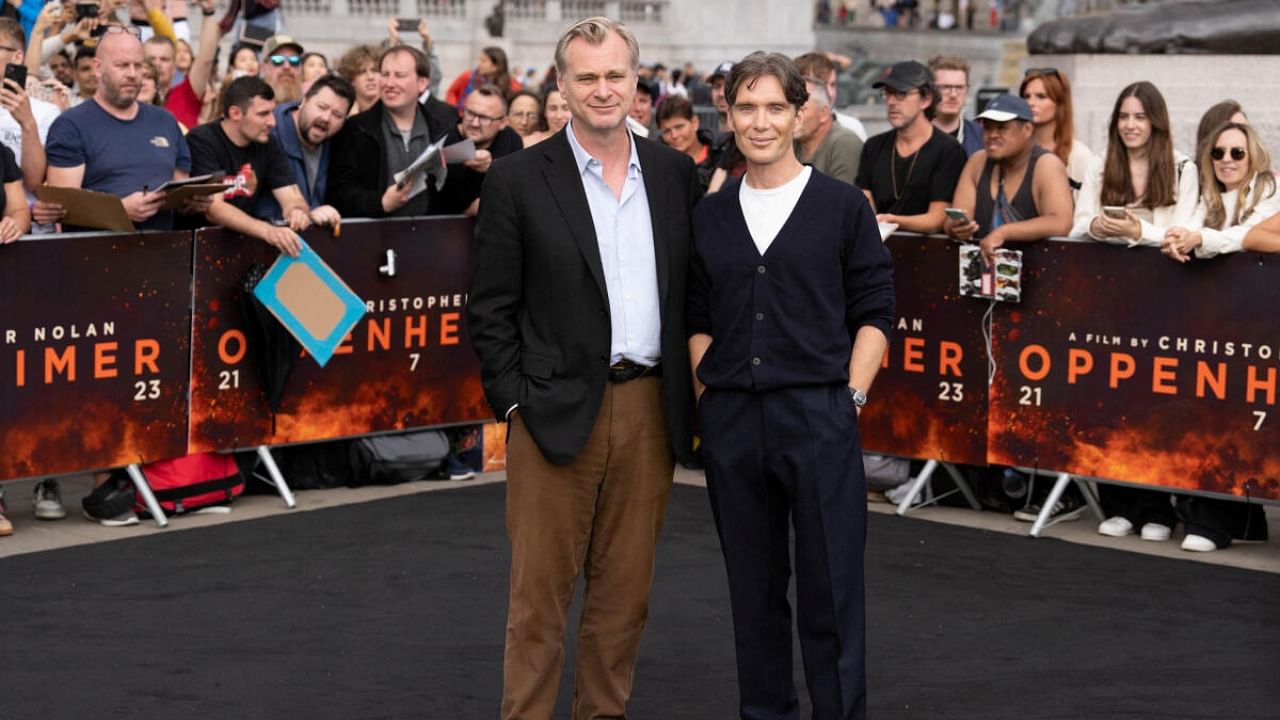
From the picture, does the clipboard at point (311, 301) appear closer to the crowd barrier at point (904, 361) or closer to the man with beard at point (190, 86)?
the crowd barrier at point (904, 361)

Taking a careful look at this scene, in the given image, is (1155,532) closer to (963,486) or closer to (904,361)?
(963,486)

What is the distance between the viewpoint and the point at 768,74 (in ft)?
17.6

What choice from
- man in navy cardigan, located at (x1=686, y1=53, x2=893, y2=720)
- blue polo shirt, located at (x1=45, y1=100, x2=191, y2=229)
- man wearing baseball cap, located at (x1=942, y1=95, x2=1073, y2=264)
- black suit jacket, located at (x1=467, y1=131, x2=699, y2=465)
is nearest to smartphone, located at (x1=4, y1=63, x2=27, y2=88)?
blue polo shirt, located at (x1=45, y1=100, x2=191, y2=229)

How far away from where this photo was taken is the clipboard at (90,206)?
887 cm

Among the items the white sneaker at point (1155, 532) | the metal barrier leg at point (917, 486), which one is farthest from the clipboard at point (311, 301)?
the white sneaker at point (1155, 532)

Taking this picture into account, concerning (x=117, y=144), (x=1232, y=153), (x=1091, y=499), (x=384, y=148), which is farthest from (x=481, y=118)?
(x=1232, y=153)

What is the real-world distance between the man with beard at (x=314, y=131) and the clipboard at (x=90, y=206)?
1076mm

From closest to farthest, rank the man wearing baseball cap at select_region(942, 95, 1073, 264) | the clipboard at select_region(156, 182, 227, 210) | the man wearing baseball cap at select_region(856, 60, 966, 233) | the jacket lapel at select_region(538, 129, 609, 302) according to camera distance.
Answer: the jacket lapel at select_region(538, 129, 609, 302) < the clipboard at select_region(156, 182, 227, 210) < the man wearing baseball cap at select_region(942, 95, 1073, 264) < the man wearing baseball cap at select_region(856, 60, 966, 233)

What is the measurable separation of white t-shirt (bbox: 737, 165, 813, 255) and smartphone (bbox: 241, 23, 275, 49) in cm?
988

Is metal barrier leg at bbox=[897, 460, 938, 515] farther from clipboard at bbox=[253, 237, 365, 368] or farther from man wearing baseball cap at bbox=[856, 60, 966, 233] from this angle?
clipboard at bbox=[253, 237, 365, 368]

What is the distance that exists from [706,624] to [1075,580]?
5.75 feet

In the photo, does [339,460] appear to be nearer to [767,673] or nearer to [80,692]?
[80,692]

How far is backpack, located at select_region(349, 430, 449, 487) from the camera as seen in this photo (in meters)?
10.1

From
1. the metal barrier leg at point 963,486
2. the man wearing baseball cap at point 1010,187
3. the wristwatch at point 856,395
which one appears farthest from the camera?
the metal barrier leg at point 963,486
